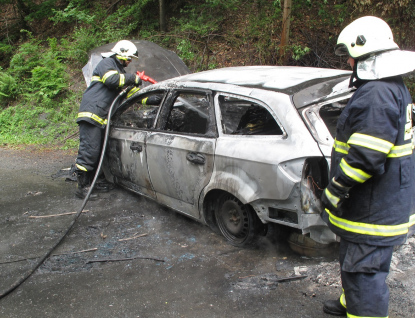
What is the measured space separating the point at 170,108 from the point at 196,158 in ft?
2.52

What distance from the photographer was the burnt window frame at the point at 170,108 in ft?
11.7

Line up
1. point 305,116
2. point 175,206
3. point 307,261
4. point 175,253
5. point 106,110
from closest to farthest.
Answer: point 305,116
point 307,261
point 175,253
point 175,206
point 106,110

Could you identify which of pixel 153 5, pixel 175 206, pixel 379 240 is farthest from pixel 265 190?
pixel 153 5

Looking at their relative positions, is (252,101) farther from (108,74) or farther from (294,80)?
(108,74)

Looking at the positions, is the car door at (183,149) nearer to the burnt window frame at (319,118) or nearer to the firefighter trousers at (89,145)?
the burnt window frame at (319,118)

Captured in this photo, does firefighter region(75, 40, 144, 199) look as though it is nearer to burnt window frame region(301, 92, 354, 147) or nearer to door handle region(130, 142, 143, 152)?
door handle region(130, 142, 143, 152)

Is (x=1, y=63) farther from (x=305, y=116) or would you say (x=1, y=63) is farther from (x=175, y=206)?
(x=305, y=116)

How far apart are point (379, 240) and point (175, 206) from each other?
2.35m

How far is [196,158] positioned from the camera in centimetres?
364

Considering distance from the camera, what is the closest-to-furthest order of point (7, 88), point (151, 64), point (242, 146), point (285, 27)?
1. point (242, 146)
2. point (151, 64)
3. point (285, 27)
4. point (7, 88)

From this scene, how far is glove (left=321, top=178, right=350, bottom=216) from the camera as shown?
85.7 inches

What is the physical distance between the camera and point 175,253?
3.72 m

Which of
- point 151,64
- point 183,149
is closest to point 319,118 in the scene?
point 183,149

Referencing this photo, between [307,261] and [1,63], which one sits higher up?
[1,63]
